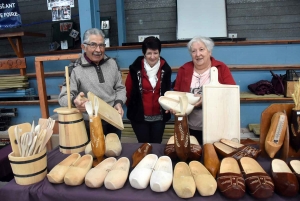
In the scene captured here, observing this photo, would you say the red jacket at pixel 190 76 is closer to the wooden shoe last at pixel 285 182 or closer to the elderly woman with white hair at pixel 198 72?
the elderly woman with white hair at pixel 198 72

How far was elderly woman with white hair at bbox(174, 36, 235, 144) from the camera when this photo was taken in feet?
5.49

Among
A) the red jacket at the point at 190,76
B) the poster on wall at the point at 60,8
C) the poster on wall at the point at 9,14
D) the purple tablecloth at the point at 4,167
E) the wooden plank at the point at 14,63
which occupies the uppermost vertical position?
the poster on wall at the point at 9,14

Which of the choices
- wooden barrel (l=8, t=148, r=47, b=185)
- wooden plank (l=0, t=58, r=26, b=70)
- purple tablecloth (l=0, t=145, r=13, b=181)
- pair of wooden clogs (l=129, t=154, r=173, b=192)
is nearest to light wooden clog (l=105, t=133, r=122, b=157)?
pair of wooden clogs (l=129, t=154, r=173, b=192)

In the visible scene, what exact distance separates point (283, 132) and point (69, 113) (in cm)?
112

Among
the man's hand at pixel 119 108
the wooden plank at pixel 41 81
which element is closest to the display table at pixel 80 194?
the man's hand at pixel 119 108

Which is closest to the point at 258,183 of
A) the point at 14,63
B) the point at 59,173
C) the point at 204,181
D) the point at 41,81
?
the point at 204,181

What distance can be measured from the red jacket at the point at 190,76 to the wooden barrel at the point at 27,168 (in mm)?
1085

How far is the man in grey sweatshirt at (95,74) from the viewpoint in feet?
5.27

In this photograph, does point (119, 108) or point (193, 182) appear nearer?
point (193, 182)

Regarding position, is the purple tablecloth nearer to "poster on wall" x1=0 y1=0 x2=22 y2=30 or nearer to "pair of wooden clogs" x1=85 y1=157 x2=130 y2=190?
"pair of wooden clogs" x1=85 y1=157 x2=130 y2=190

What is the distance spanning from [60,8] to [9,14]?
1757 millimetres

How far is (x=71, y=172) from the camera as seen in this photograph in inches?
41.6

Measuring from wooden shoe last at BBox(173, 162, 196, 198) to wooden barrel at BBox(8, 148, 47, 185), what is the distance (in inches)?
24.4

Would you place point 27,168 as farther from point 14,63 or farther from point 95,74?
point 14,63
